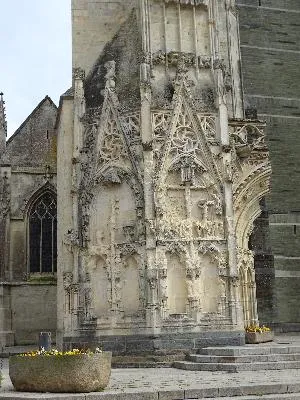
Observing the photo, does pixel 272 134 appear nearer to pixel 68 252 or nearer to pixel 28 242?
pixel 28 242

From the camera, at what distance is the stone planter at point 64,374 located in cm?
911

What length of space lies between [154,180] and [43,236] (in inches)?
404

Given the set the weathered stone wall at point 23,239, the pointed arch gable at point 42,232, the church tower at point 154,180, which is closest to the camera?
the church tower at point 154,180

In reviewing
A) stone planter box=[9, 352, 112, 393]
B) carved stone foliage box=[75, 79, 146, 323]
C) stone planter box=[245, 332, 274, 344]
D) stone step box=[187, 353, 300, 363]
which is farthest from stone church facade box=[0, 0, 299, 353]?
stone planter box=[9, 352, 112, 393]

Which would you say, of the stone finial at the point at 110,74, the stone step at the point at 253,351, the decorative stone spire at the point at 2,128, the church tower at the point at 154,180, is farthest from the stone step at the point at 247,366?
the decorative stone spire at the point at 2,128

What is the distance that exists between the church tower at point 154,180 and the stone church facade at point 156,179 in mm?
30

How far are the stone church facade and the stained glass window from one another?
6807mm

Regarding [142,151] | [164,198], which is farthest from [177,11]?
[164,198]

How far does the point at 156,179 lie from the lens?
15625 mm

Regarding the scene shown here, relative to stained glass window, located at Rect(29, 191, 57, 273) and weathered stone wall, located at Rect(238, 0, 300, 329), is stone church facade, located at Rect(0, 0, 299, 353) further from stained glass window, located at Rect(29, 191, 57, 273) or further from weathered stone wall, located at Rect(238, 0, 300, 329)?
weathered stone wall, located at Rect(238, 0, 300, 329)

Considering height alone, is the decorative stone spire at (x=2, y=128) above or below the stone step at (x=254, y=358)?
above

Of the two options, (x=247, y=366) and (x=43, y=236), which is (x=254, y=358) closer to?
(x=247, y=366)

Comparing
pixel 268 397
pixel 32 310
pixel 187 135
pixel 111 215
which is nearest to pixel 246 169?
pixel 187 135

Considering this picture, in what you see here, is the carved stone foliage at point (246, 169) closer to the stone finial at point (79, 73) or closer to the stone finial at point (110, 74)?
the stone finial at point (110, 74)
